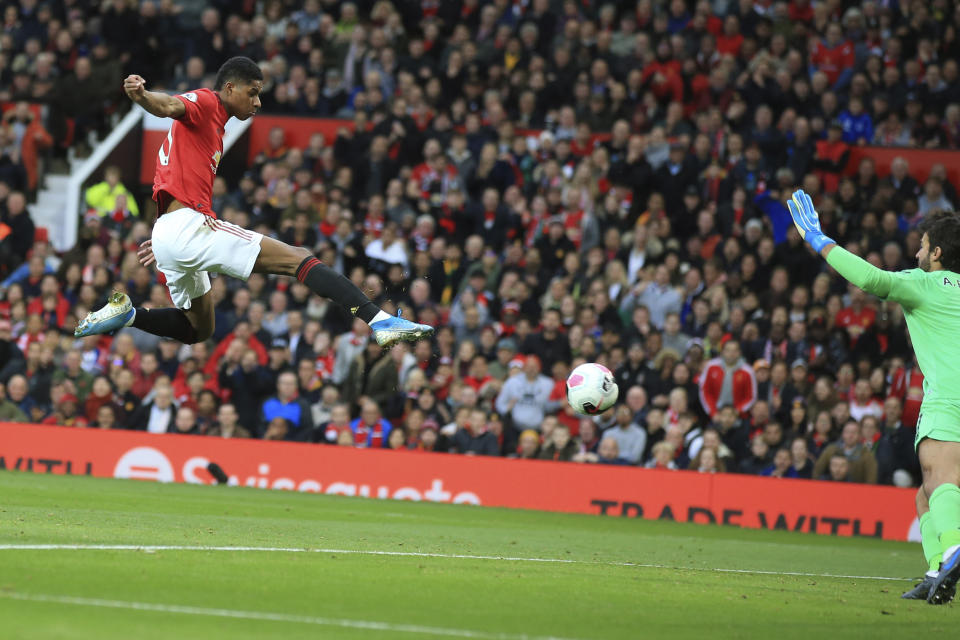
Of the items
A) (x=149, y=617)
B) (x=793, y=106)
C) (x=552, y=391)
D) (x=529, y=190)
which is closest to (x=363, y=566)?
(x=149, y=617)

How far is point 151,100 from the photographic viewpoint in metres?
8.79

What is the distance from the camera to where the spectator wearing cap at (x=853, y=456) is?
1652 centimetres

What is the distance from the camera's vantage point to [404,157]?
21.9 metres

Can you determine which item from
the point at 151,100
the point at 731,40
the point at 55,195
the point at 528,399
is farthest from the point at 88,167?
the point at 151,100

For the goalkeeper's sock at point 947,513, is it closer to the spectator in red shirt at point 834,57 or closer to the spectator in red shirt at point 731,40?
the spectator in red shirt at point 834,57

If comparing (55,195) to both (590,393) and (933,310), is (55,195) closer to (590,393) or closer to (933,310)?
(590,393)

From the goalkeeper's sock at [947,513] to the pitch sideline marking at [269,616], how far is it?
2.78 m

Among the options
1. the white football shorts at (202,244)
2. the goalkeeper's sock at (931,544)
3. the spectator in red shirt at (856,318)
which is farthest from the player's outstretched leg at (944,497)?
the spectator in red shirt at (856,318)

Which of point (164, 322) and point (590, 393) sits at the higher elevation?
point (164, 322)

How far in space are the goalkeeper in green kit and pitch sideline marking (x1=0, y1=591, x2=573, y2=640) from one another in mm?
2968

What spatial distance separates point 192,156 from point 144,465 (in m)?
9.36

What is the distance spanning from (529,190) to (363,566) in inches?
530

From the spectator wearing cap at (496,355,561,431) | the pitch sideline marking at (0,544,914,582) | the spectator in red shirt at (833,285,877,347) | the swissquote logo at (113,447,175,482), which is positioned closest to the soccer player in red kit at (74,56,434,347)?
the pitch sideline marking at (0,544,914,582)

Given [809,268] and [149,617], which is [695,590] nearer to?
[149,617]
